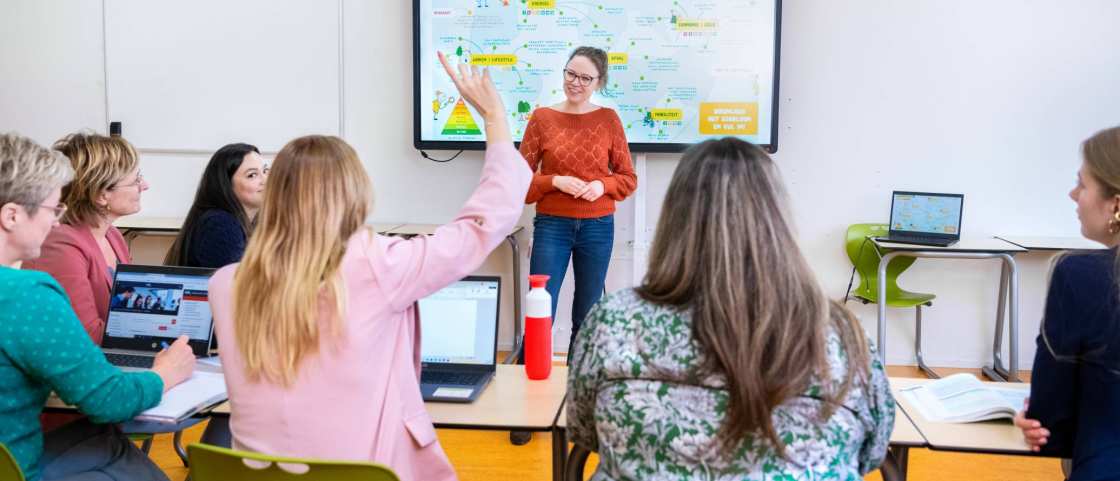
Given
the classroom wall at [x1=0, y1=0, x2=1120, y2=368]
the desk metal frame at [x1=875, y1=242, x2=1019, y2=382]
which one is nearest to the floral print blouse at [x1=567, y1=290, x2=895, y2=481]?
the desk metal frame at [x1=875, y1=242, x2=1019, y2=382]

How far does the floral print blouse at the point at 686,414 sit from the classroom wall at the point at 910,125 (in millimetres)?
2799

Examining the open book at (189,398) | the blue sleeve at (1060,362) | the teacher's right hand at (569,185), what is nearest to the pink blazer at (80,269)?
the open book at (189,398)

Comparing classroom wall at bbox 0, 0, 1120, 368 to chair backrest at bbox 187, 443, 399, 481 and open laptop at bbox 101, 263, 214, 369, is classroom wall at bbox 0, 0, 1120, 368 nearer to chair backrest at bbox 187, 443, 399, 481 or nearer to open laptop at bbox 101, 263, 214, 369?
open laptop at bbox 101, 263, 214, 369

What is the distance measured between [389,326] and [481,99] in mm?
458

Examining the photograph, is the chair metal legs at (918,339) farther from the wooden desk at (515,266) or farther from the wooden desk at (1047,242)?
the wooden desk at (515,266)

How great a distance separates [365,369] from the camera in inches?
57.8

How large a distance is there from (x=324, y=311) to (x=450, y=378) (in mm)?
631

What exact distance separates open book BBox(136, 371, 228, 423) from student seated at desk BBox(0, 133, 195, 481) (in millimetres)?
26

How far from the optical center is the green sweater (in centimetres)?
151

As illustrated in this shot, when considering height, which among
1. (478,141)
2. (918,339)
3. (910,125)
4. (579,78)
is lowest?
(918,339)

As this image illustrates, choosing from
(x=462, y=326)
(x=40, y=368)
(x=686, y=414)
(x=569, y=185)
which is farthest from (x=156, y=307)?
(x=569, y=185)

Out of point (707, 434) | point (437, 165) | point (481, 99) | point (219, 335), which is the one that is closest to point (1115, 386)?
point (707, 434)

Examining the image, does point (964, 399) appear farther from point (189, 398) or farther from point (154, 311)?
point (154, 311)

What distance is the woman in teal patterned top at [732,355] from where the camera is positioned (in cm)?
122
